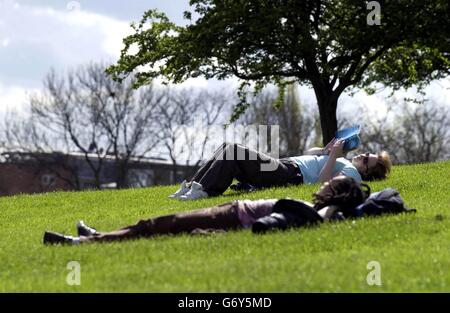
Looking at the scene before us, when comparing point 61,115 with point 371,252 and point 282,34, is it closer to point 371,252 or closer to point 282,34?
point 282,34

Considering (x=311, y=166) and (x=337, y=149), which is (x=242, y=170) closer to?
(x=311, y=166)

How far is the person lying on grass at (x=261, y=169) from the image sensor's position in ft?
41.2

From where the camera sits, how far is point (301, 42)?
1128 inches

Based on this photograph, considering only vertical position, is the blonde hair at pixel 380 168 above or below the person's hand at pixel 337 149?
below

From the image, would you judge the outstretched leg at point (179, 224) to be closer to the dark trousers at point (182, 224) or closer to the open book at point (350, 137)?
the dark trousers at point (182, 224)

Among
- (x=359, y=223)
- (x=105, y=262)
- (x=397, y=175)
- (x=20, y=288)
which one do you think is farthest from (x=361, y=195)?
(x=397, y=175)

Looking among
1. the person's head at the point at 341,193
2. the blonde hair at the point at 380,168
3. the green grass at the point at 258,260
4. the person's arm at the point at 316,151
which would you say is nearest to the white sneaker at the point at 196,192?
the person's arm at the point at 316,151

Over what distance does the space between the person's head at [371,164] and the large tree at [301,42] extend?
53.2 ft

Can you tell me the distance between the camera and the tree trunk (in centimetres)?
2933

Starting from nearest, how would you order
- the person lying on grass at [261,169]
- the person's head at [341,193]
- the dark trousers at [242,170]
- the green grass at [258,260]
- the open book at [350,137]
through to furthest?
the green grass at [258,260] < the person's head at [341,193] < the open book at [350,137] < the person lying on grass at [261,169] < the dark trousers at [242,170]

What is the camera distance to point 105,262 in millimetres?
7117

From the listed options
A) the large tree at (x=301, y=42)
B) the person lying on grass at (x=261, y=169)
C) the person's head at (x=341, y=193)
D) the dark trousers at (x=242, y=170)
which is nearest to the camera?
the person's head at (x=341, y=193)

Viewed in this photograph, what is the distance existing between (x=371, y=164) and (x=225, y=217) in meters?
4.47

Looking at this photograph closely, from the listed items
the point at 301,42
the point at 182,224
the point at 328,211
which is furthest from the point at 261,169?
the point at 301,42
